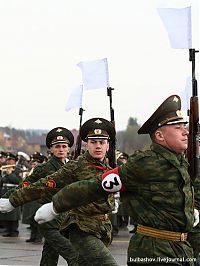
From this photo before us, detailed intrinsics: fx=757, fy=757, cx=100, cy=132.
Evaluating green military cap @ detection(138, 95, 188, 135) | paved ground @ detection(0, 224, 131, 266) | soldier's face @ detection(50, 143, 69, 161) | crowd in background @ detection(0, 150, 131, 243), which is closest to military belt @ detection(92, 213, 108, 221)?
green military cap @ detection(138, 95, 188, 135)

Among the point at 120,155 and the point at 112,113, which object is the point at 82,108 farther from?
the point at 120,155

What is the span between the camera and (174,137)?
5.63 meters

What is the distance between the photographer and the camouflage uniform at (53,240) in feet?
30.0

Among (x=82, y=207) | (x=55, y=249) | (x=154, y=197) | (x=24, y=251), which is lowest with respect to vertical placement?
(x=24, y=251)

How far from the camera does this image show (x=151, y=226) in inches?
217

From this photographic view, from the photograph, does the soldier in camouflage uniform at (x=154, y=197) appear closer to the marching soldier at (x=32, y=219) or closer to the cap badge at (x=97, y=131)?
the cap badge at (x=97, y=131)

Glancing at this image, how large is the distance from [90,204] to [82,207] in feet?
0.30

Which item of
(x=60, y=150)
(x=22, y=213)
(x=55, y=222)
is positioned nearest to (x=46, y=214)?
(x=55, y=222)

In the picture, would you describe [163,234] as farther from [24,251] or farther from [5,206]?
[24,251]

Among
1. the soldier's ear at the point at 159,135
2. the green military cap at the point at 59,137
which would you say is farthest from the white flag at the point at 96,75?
the soldier's ear at the point at 159,135

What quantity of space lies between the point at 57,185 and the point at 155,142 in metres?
2.61

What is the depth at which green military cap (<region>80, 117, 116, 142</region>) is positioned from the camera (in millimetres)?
8211

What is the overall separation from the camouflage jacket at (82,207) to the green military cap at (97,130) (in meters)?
0.24

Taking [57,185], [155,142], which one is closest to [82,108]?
[57,185]
